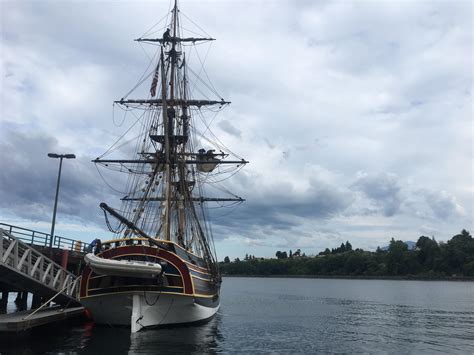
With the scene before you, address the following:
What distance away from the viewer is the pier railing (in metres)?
23.8

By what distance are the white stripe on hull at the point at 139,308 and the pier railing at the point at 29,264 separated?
242cm

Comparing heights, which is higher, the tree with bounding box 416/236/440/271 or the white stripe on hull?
the tree with bounding box 416/236/440/271

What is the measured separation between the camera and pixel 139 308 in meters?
27.6

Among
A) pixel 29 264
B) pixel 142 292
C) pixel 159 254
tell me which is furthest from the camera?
pixel 159 254

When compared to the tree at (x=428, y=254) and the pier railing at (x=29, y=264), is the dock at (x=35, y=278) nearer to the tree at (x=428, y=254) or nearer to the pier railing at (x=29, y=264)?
the pier railing at (x=29, y=264)

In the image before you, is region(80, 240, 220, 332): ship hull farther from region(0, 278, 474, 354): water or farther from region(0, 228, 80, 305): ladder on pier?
region(0, 228, 80, 305): ladder on pier

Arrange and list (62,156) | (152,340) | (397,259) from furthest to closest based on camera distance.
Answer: (397,259) < (62,156) < (152,340)

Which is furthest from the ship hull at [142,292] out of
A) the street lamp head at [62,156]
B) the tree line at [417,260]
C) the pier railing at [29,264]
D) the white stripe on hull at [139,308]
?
the tree line at [417,260]

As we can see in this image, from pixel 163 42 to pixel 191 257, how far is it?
69.8 ft

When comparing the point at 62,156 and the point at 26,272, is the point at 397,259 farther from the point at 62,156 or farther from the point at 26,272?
the point at 26,272

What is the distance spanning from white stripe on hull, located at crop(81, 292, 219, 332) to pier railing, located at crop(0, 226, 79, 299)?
7.95 feet

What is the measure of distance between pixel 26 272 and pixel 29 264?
3.55 feet

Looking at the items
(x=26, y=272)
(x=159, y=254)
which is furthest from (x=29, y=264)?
(x=159, y=254)

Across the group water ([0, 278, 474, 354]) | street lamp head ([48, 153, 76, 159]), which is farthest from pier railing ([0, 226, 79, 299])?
street lamp head ([48, 153, 76, 159])
